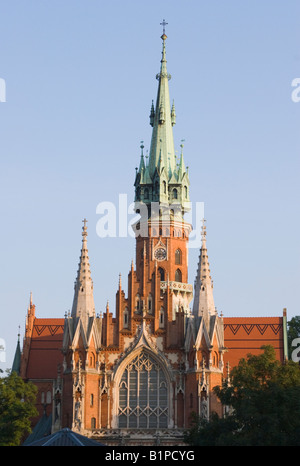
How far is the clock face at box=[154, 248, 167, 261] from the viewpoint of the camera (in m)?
94.2

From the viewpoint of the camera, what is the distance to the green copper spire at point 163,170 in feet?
317

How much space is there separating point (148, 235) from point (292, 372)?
27113mm

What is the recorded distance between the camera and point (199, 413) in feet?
255

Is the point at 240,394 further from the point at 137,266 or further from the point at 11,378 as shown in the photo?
the point at 137,266

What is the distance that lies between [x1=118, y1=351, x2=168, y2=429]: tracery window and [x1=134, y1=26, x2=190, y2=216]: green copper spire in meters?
20.2

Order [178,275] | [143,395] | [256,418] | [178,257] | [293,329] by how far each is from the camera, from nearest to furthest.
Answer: [256,418] < [143,395] < [178,275] < [178,257] < [293,329]

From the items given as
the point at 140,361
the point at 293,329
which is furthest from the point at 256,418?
the point at 293,329

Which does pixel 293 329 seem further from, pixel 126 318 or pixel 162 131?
pixel 162 131

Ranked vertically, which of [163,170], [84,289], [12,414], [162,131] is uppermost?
[162,131]

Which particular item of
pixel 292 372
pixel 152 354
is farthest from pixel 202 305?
pixel 292 372

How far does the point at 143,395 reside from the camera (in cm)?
8062

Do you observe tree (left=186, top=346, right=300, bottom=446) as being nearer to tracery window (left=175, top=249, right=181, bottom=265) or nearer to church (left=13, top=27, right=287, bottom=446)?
church (left=13, top=27, right=287, bottom=446)

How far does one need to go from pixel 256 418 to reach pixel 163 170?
38.0 metres
